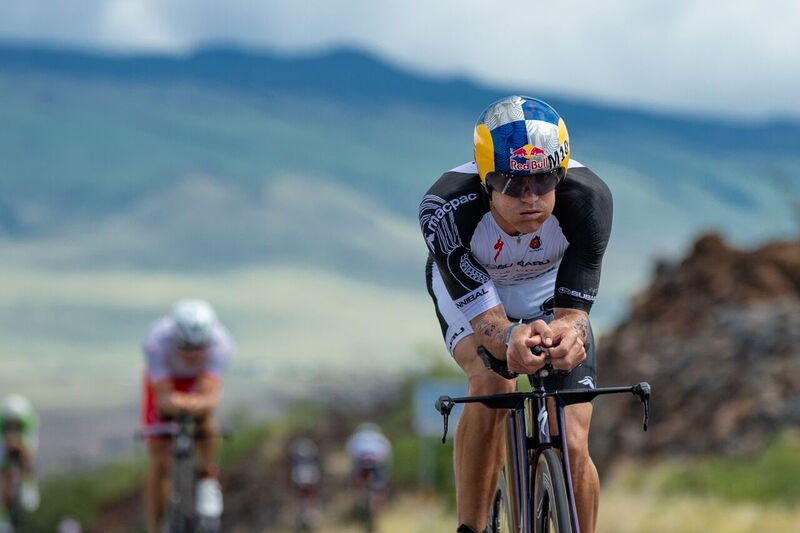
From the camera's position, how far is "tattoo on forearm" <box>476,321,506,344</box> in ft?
20.6

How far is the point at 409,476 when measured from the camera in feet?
143

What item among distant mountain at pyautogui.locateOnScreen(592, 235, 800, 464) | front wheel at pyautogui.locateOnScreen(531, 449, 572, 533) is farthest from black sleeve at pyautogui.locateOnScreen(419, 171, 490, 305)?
distant mountain at pyautogui.locateOnScreen(592, 235, 800, 464)

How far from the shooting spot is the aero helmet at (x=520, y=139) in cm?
611

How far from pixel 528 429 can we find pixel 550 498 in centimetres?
60

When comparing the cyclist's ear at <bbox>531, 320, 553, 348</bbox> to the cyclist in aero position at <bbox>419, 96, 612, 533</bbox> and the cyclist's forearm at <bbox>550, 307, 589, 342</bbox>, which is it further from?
the cyclist's forearm at <bbox>550, 307, 589, 342</bbox>

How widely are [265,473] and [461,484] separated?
4496 centimetres

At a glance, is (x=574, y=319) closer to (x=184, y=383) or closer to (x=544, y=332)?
(x=544, y=332)

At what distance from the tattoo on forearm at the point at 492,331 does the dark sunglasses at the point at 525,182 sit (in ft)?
1.75

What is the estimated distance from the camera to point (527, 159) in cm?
610

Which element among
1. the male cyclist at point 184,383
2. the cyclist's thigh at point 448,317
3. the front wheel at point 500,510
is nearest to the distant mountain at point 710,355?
the male cyclist at point 184,383

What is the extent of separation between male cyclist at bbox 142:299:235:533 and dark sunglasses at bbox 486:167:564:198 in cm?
635

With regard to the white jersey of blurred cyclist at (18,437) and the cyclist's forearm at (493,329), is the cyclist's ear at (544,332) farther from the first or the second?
the white jersey of blurred cyclist at (18,437)

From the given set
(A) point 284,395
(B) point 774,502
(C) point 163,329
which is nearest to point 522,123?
(C) point 163,329

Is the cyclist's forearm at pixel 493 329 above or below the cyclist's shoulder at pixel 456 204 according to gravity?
below
